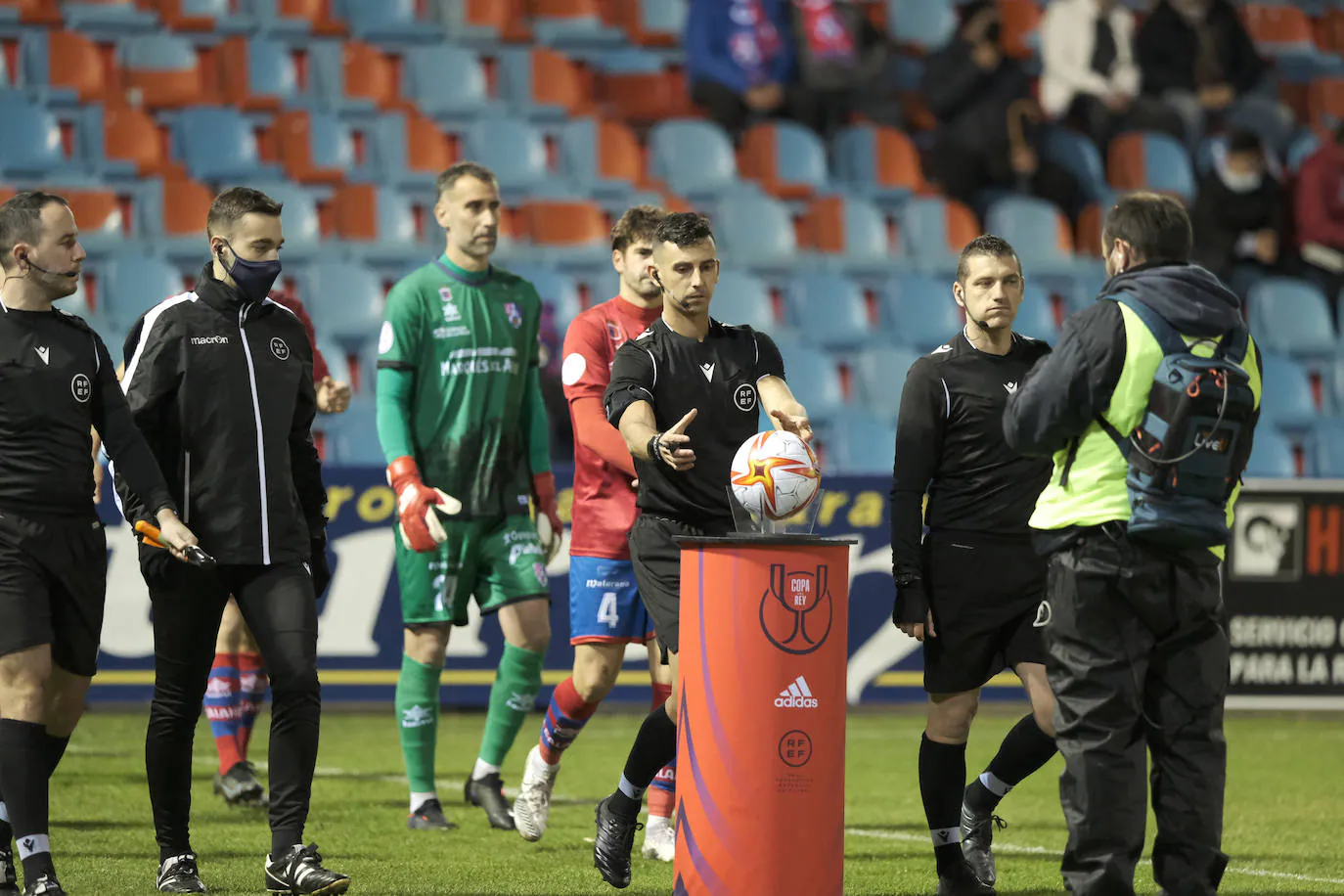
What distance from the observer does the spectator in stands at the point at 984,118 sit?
1614 cm

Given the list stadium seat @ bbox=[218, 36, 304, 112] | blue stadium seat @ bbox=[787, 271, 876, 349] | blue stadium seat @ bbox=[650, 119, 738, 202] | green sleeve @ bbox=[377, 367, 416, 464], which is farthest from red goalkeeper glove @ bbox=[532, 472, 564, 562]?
stadium seat @ bbox=[218, 36, 304, 112]

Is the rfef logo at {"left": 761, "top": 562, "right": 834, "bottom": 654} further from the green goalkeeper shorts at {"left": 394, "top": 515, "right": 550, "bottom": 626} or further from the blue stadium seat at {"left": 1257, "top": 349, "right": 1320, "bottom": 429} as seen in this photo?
the blue stadium seat at {"left": 1257, "top": 349, "right": 1320, "bottom": 429}

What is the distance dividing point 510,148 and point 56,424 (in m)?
10.2

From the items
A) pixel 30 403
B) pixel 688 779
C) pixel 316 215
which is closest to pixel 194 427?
pixel 30 403

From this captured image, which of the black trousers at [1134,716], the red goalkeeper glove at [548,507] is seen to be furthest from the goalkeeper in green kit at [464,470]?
the black trousers at [1134,716]

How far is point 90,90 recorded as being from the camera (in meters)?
14.9

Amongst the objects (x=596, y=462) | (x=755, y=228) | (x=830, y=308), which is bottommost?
(x=596, y=462)

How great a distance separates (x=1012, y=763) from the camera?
6203mm

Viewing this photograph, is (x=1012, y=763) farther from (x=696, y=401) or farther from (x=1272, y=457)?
(x=1272, y=457)

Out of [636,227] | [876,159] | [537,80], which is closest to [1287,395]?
[876,159]

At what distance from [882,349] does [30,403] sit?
10080mm

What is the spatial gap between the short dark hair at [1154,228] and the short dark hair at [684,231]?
1494mm

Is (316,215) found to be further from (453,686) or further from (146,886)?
(146,886)

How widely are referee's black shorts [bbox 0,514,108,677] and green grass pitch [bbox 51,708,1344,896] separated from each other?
83 centimetres
